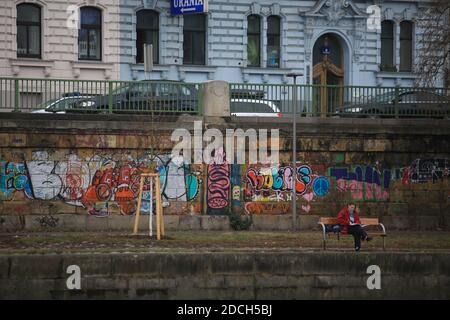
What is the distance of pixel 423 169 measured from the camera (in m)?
32.3

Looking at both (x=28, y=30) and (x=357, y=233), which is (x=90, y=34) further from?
(x=357, y=233)

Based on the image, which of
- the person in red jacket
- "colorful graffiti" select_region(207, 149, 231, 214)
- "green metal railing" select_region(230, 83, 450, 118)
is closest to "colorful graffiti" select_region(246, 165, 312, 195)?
"colorful graffiti" select_region(207, 149, 231, 214)

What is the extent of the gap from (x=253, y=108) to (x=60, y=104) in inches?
232

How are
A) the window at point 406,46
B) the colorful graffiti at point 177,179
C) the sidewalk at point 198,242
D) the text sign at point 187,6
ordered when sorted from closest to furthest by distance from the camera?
the sidewalk at point 198,242
the colorful graffiti at point 177,179
the text sign at point 187,6
the window at point 406,46

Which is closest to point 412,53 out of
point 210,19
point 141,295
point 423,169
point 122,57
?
point 210,19

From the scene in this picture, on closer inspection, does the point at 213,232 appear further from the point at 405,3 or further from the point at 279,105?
the point at 405,3

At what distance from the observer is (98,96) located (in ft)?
101

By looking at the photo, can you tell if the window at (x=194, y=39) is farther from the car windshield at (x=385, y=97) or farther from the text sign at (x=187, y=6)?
the car windshield at (x=385, y=97)

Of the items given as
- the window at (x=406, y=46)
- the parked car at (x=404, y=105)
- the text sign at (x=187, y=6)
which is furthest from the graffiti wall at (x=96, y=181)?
the window at (x=406, y=46)

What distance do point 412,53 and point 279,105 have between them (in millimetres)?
17967

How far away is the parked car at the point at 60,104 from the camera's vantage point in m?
30.3

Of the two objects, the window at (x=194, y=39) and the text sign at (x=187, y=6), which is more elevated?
the text sign at (x=187, y=6)

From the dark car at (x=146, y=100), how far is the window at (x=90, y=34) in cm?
1335

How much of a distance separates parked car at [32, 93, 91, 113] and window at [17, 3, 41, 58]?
43.3ft
